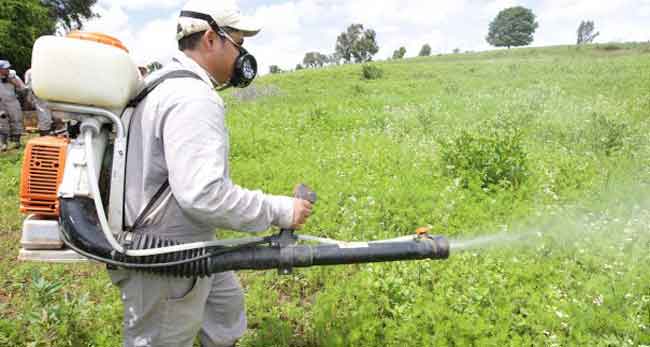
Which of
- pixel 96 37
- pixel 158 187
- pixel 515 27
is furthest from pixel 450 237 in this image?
pixel 515 27

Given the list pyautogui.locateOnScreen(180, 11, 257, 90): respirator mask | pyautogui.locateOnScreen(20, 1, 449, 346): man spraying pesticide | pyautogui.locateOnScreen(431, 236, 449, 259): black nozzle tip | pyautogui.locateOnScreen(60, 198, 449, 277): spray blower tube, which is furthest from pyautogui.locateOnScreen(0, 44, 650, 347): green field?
pyautogui.locateOnScreen(180, 11, 257, 90): respirator mask

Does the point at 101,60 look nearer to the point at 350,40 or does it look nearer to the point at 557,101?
the point at 557,101

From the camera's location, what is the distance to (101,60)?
7.20ft

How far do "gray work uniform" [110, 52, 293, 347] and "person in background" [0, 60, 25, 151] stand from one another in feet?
39.0

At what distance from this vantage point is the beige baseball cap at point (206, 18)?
2469mm

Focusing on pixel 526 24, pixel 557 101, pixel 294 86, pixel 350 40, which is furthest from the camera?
pixel 526 24

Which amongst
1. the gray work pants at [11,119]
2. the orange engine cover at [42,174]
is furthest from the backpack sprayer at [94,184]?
the gray work pants at [11,119]

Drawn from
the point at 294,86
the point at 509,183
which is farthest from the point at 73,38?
the point at 294,86

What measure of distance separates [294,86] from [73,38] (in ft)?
76.1

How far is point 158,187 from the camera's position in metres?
2.41

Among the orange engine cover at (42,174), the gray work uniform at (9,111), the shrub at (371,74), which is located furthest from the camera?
the shrub at (371,74)

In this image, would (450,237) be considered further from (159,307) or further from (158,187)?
(158,187)

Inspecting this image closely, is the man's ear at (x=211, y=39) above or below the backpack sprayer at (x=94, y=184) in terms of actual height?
above

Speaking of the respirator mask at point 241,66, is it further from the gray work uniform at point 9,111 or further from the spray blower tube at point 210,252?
the gray work uniform at point 9,111
